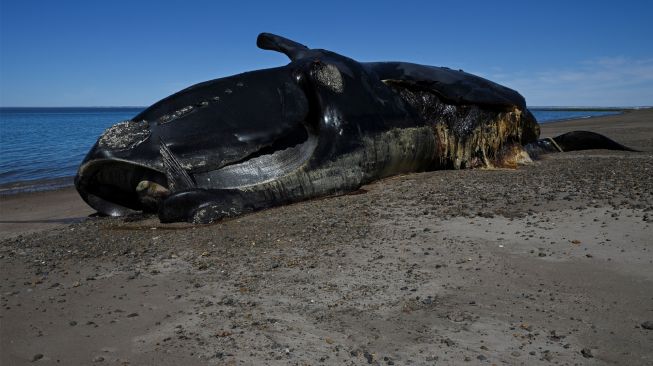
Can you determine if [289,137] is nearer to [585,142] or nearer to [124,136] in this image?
[124,136]

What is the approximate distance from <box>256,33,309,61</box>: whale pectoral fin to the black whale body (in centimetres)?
2

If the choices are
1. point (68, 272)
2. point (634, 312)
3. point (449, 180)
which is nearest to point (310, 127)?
point (449, 180)

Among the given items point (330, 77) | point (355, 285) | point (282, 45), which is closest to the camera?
point (355, 285)

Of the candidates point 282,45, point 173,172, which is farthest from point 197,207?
point 282,45

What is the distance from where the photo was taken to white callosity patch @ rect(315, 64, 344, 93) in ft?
24.2

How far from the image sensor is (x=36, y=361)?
2.74 meters

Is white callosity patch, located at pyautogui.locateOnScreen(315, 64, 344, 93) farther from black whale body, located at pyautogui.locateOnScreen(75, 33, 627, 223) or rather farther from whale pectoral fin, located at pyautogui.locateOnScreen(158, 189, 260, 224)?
whale pectoral fin, located at pyautogui.locateOnScreen(158, 189, 260, 224)

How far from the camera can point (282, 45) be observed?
331 inches

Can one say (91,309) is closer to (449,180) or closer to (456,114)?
(449,180)

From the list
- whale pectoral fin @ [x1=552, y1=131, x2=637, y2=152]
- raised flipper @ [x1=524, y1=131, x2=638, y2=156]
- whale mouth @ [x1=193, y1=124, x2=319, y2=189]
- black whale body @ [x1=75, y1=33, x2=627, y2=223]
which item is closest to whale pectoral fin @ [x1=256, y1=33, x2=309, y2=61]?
black whale body @ [x1=75, y1=33, x2=627, y2=223]

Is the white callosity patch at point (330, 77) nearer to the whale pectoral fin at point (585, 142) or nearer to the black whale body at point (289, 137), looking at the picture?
the black whale body at point (289, 137)

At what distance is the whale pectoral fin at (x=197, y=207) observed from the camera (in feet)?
19.1

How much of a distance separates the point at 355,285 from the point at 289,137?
3664 mm

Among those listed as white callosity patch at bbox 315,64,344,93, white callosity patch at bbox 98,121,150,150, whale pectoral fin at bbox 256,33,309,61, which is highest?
whale pectoral fin at bbox 256,33,309,61
